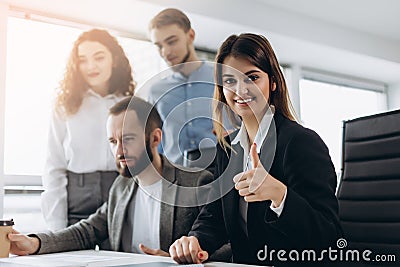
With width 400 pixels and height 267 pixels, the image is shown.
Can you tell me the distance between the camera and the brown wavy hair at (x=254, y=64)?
5.52 ft

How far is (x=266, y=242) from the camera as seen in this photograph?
5.39 feet

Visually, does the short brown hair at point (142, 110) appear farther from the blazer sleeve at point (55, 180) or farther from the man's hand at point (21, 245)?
the man's hand at point (21, 245)

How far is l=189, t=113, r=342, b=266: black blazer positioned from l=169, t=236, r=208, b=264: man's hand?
12cm

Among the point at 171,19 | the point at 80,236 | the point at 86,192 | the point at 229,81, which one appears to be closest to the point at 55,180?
the point at 86,192

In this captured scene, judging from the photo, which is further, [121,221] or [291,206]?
[121,221]

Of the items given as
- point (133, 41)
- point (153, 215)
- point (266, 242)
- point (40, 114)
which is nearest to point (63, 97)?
point (40, 114)

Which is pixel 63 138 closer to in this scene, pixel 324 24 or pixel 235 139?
pixel 235 139

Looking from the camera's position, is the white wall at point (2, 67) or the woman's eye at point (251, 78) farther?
the white wall at point (2, 67)

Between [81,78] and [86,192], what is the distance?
45 centimetres

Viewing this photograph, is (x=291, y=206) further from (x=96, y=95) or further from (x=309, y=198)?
(x=96, y=95)

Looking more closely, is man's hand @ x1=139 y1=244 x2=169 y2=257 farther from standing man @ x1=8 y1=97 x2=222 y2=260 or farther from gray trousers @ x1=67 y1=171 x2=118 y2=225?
gray trousers @ x1=67 y1=171 x2=118 y2=225

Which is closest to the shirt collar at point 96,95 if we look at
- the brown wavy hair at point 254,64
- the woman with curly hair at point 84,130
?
the woman with curly hair at point 84,130

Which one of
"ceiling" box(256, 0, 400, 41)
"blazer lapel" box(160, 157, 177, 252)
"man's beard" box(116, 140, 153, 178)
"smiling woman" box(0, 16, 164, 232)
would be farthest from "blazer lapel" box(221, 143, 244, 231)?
"smiling woman" box(0, 16, 164, 232)

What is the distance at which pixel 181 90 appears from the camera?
6.57 ft
